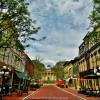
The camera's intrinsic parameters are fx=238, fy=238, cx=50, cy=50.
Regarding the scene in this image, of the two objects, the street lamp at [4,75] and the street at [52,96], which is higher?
the street lamp at [4,75]

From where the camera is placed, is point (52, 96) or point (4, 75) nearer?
point (4, 75)

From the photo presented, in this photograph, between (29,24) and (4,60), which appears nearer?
(29,24)

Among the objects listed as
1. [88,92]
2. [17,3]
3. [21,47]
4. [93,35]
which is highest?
[17,3]

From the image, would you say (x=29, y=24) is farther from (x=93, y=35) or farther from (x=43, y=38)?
(x=93, y=35)

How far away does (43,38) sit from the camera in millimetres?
21391

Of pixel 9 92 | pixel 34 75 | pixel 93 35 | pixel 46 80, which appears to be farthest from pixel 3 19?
pixel 46 80

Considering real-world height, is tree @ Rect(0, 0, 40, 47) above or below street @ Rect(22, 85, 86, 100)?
above

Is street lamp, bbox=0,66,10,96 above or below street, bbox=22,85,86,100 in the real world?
above

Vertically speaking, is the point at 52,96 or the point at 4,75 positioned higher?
the point at 4,75

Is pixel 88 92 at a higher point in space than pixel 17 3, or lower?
lower

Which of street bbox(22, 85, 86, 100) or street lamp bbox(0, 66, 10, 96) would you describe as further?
street bbox(22, 85, 86, 100)

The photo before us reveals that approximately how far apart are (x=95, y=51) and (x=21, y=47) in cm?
3105

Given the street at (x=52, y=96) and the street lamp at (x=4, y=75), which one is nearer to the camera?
the street lamp at (x=4, y=75)

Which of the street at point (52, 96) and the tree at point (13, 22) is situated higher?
Answer: the tree at point (13, 22)
